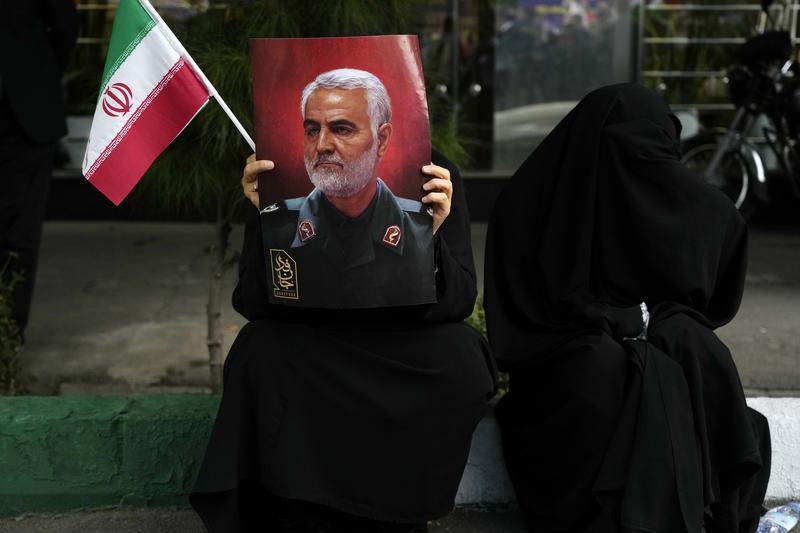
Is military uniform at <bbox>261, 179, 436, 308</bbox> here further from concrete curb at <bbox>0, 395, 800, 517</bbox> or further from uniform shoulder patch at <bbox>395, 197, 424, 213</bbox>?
concrete curb at <bbox>0, 395, 800, 517</bbox>

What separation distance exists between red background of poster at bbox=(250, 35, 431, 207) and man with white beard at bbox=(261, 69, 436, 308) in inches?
0.7

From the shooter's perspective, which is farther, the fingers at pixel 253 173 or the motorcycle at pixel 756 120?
the motorcycle at pixel 756 120

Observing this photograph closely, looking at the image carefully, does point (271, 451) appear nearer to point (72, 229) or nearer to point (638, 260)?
point (638, 260)

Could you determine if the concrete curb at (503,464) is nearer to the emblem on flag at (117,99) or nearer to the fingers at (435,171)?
the fingers at (435,171)

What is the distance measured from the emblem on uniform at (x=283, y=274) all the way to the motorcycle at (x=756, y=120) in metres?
4.53

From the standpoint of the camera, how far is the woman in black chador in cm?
271

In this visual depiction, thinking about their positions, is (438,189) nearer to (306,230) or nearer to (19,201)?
(306,230)

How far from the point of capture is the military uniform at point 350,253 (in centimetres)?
248

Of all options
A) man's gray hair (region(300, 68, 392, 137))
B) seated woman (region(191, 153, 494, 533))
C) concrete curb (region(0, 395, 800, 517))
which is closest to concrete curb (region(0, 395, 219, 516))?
concrete curb (region(0, 395, 800, 517))

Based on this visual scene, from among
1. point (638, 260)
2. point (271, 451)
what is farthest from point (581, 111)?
point (271, 451)

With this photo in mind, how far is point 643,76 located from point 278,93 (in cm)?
529

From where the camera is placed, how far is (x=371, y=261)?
2479 millimetres

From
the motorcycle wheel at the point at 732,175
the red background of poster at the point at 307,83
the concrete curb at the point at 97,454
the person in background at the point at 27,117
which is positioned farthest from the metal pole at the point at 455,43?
the red background of poster at the point at 307,83

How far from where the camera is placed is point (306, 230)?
249 centimetres
